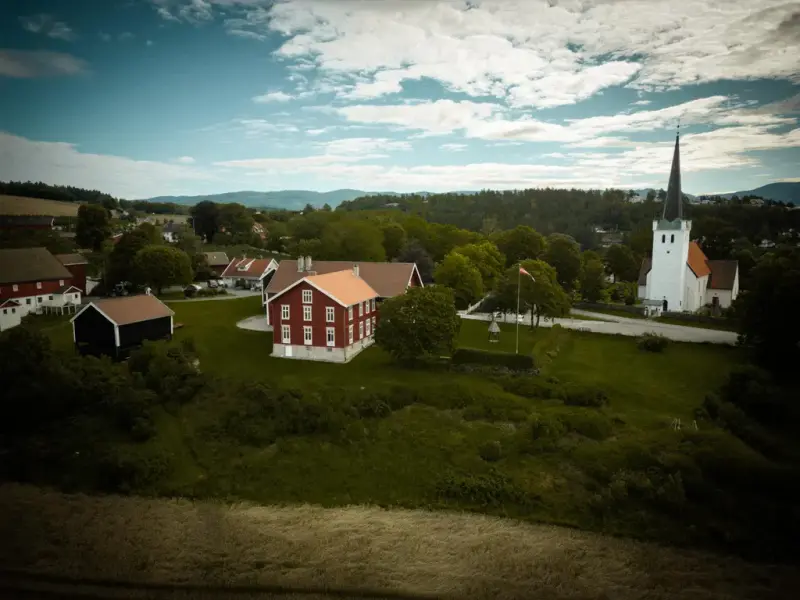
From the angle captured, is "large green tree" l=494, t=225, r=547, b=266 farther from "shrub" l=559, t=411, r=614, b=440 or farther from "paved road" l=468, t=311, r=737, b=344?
"shrub" l=559, t=411, r=614, b=440

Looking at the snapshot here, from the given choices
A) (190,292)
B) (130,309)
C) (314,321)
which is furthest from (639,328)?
(190,292)

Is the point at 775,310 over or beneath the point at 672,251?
beneath

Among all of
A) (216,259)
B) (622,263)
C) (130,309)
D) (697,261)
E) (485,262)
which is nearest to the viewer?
(130,309)

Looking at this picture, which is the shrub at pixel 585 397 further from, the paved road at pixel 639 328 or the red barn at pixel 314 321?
the paved road at pixel 639 328

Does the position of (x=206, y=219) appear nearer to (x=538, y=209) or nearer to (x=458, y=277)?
(x=458, y=277)

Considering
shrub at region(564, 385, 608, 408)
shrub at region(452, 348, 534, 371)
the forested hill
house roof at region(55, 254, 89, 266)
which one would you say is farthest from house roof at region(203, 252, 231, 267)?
shrub at region(564, 385, 608, 408)

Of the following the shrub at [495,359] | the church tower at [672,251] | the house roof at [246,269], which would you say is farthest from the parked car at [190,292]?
the church tower at [672,251]

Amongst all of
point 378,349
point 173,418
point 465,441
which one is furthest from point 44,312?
point 465,441
